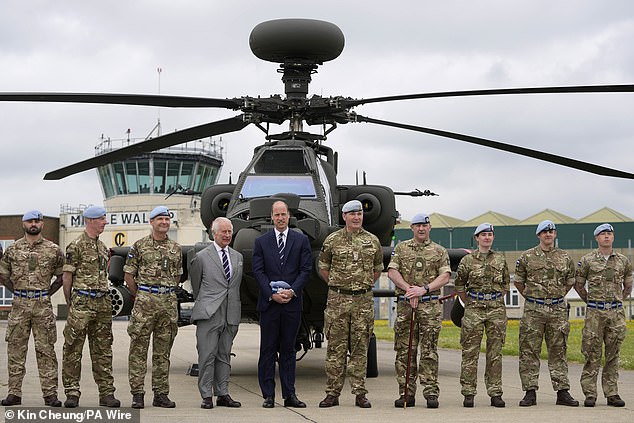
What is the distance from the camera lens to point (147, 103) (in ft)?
34.2

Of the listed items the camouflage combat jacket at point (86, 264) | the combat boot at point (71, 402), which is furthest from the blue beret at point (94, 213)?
the combat boot at point (71, 402)

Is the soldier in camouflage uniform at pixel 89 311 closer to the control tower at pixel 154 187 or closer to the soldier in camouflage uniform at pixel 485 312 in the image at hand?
the soldier in camouflage uniform at pixel 485 312

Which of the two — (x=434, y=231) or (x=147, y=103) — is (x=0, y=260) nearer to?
(x=147, y=103)

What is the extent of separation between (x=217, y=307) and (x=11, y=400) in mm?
1992

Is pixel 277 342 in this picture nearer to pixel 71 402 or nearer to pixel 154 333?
pixel 154 333

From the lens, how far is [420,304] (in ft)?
28.4

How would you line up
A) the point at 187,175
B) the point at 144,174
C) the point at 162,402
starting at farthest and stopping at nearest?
the point at 187,175, the point at 144,174, the point at 162,402

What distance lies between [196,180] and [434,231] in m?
20.8

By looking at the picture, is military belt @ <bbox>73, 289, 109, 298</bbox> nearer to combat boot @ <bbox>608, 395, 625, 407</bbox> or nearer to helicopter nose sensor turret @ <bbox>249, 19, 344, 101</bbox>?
helicopter nose sensor turret @ <bbox>249, 19, 344, 101</bbox>

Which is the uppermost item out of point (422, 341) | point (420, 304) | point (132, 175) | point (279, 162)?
point (132, 175)

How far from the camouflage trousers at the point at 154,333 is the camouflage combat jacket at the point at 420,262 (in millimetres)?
2154

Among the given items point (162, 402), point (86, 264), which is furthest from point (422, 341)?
point (86, 264)

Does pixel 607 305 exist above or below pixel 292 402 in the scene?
above

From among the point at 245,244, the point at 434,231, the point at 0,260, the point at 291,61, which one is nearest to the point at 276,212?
the point at 245,244
